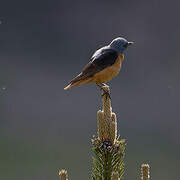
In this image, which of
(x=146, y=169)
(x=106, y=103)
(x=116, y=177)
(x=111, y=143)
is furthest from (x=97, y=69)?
(x=116, y=177)

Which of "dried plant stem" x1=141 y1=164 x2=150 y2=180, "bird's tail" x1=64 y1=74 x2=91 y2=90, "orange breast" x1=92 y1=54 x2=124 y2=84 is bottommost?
"dried plant stem" x1=141 y1=164 x2=150 y2=180

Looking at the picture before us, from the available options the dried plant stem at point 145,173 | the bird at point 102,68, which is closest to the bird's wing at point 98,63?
the bird at point 102,68

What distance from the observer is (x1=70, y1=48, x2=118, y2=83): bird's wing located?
66.1 inches

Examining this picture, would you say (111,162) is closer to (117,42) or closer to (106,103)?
(106,103)

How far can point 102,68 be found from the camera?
1.71m

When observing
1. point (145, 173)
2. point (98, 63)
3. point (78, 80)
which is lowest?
point (145, 173)

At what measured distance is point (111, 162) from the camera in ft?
3.60

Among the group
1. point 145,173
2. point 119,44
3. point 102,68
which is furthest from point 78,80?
point 145,173

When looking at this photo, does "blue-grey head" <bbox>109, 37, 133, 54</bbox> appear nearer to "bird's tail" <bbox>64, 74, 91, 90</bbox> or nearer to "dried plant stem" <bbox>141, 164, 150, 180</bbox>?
"bird's tail" <bbox>64, 74, 91, 90</bbox>

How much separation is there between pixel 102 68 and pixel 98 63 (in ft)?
0.14

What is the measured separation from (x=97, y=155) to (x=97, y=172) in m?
0.06

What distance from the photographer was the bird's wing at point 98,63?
5.51 feet

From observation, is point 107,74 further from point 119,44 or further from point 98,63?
point 119,44

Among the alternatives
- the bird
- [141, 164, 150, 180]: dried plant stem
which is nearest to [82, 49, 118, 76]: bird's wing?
the bird
